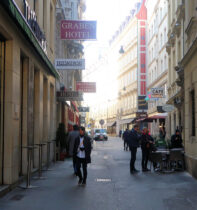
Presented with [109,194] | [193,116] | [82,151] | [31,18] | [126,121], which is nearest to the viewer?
[109,194]

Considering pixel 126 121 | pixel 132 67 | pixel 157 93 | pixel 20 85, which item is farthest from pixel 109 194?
pixel 126 121

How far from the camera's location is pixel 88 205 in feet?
27.1

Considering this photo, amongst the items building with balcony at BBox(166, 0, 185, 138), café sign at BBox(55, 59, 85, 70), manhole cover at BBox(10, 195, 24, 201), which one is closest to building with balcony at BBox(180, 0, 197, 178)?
café sign at BBox(55, 59, 85, 70)

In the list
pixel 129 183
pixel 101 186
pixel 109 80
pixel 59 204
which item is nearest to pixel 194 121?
pixel 129 183

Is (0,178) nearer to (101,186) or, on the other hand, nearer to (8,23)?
(101,186)

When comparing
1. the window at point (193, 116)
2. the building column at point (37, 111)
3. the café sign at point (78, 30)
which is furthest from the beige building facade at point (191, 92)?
the building column at point (37, 111)

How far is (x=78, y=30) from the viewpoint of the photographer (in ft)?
56.2

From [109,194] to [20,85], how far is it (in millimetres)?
4632

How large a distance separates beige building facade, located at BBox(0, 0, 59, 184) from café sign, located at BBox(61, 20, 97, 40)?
876 mm

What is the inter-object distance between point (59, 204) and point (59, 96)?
40.9ft

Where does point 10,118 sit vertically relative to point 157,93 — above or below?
below

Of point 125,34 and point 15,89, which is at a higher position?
point 125,34

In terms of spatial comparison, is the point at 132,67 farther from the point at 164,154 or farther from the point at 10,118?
the point at 10,118

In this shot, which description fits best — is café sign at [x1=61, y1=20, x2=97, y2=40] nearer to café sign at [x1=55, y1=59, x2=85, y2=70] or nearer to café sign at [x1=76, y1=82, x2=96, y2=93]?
café sign at [x1=55, y1=59, x2=85, y2=70]
